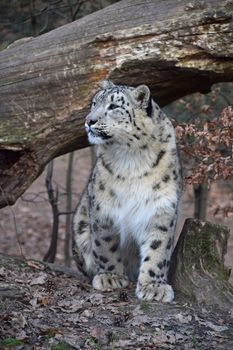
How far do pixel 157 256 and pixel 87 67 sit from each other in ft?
6.38

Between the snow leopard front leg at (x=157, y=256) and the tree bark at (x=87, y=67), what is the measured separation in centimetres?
125

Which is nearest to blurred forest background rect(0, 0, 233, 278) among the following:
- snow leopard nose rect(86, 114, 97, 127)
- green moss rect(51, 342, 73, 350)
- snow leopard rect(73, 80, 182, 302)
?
snow leopard rect(73, 80, 182, 302)

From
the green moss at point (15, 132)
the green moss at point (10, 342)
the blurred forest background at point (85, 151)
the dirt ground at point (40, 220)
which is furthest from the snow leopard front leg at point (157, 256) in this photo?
the dirt ground at point (40, 220)

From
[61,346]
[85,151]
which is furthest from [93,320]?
[85,151]

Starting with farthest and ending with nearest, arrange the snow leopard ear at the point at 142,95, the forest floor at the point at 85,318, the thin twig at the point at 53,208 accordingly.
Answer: the thin twig at the point at 53,208, the snow leopard ear at the point at 142,95, the forest floor at the point at 85,318

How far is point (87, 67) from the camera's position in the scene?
8.16 m

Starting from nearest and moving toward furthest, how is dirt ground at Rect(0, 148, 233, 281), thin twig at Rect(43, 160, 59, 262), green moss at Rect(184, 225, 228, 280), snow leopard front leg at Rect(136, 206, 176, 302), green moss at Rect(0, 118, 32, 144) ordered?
snow leopard front leg at Rect(136, 206, 176, 302) < green moss at Rect(184, 225, 228, 280) < green moss at Rect(0, 118, 32, 144) < thin twig at Rect(43, 160, 59, 262) < dirt ground at Rect(0, 148, 233, 281)

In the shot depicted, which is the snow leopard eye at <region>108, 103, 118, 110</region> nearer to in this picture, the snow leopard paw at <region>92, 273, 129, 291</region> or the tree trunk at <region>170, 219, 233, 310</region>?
the tree trunk at <region>170, 219, 233, 310</region>

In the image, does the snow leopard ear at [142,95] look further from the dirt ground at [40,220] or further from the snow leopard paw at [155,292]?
the dirt ground at [40,220]

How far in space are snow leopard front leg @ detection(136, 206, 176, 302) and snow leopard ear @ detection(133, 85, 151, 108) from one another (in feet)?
3.34

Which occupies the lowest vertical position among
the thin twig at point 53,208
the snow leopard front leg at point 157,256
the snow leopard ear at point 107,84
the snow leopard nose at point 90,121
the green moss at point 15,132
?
the thin twig at point 53,208

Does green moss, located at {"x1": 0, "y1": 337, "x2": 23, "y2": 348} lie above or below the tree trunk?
above

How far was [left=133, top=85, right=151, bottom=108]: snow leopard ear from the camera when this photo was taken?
7683mm

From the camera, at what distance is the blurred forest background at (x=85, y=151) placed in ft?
27.0
